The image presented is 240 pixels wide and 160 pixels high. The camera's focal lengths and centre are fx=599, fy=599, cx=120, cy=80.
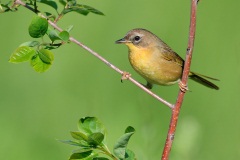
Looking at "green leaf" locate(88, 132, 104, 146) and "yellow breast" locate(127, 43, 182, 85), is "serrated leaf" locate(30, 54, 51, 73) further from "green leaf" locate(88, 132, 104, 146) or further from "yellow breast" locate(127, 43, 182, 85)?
"yellow breast" locate(127, 43, 182, 85)

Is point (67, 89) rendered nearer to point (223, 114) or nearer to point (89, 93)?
point (89, 93)

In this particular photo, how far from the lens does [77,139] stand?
214 cm

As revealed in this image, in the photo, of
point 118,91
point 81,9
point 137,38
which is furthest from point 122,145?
point 118,91

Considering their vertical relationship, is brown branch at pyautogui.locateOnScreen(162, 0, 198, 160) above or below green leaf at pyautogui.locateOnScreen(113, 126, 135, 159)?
above

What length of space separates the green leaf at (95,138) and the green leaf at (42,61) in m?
0.40

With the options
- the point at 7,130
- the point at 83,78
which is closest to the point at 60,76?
the point at 83,78

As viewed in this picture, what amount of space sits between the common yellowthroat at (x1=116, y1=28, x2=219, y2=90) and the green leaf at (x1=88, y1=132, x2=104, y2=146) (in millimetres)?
2723

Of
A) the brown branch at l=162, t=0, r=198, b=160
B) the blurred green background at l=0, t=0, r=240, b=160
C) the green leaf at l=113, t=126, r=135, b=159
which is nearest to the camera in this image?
the green leaf at l=113, t=126, r=135, b=159

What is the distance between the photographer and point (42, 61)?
7.77ft

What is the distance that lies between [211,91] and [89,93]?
142 centimetres

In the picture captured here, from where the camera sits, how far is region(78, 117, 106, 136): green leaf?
219cm

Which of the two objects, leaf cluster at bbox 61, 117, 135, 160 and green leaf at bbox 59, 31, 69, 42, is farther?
green leaf at bbox 59, 31, 69, 42

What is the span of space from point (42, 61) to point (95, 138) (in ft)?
1.44

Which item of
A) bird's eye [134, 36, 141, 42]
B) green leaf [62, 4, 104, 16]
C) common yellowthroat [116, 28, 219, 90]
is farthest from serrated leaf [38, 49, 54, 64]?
bird's eye [134, 36, 141, 42]
